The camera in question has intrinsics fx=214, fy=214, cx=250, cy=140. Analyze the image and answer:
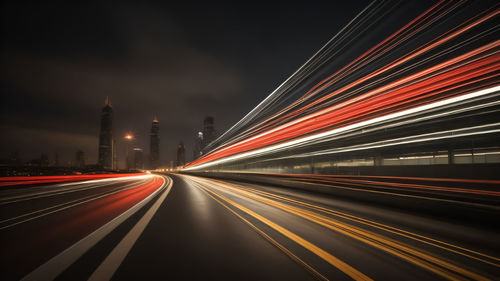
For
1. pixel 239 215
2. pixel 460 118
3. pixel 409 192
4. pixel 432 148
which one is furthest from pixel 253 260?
pixel 432 148

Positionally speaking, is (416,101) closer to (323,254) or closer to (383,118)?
(383,118)

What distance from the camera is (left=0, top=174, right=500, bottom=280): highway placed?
2.84 meters

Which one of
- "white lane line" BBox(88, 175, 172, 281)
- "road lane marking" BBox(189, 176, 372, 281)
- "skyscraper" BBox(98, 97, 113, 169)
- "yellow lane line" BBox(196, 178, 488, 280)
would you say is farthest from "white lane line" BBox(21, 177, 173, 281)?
"skyscraper" BBox(98, 97, 113, 169)

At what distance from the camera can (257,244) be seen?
3.89 m

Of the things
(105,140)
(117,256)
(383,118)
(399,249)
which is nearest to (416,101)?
(383,118)

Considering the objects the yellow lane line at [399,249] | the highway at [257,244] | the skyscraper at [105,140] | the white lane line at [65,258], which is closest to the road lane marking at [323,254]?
the highway at [257,244]

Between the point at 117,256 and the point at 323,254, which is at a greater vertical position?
the point at 117,256

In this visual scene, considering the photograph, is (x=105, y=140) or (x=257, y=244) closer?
(x=257, y=244)

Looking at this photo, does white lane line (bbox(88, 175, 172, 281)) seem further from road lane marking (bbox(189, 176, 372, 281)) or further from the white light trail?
the white light trail

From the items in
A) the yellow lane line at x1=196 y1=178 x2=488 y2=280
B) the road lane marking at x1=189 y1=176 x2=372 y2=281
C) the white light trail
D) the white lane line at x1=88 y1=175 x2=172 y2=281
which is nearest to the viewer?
the white lane line at x1=88 y1=175 x2=172 y2=281

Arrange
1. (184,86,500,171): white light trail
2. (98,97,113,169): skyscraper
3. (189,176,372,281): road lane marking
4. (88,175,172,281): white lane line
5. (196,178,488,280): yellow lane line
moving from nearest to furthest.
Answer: (88,175,172,281): white lane line < (189,176,372,281): road lane marking < (196,178,488,280): yellow lane line < (184,86,500,171): white light trail < (98,97,113,169): skyscraper

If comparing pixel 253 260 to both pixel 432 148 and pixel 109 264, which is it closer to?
pixel 109 264

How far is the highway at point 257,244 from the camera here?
284 cm

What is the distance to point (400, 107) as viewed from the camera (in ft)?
27.8
